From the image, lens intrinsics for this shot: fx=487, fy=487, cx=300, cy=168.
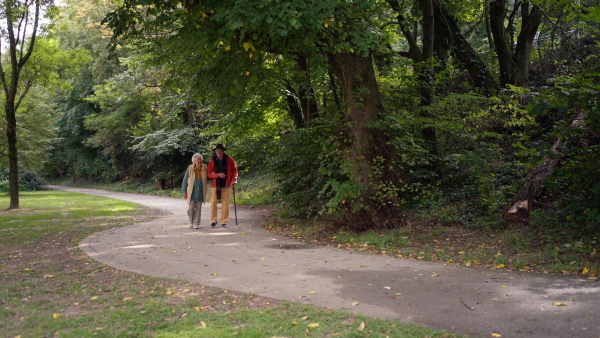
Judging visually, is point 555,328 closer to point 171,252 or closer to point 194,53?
point 171,252

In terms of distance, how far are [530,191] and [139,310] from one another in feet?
24.0

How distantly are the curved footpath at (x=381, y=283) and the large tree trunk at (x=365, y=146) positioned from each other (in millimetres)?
1672

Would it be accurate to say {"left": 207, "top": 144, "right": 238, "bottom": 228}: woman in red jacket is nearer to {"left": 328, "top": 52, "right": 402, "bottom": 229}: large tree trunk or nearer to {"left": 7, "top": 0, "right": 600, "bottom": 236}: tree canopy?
{"left": 7, "top": 0, "right": 600, "bottom": 236}: tree canopy

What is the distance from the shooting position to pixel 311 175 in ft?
39.8

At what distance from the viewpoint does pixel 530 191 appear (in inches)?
360

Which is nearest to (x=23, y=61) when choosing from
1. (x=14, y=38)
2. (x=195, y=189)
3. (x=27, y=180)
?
(x=14, y=38)

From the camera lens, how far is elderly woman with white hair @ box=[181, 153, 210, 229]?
11.8 m

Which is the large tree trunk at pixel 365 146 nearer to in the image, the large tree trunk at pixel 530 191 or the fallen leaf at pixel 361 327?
the large tree trunk at pixel 530 191

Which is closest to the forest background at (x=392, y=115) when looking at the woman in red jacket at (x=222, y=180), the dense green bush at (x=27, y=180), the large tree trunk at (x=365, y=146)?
the large tree trunk at (x=365, y=146)

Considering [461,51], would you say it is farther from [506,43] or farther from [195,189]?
[195,189]

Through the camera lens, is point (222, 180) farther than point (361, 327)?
Yes

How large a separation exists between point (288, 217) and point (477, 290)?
8.31 metres

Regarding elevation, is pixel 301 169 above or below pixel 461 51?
below

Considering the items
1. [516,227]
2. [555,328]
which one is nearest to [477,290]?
[555,328]
